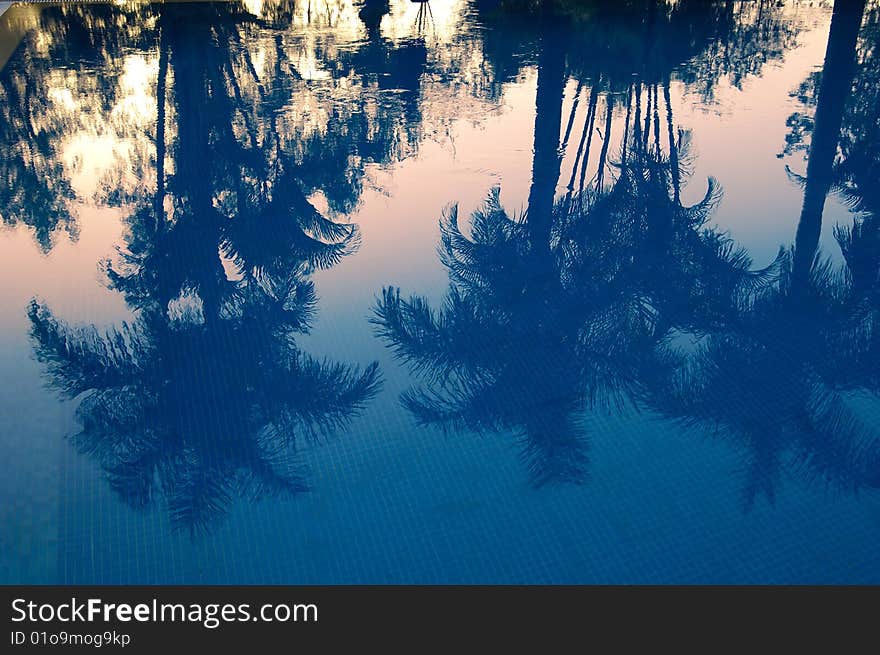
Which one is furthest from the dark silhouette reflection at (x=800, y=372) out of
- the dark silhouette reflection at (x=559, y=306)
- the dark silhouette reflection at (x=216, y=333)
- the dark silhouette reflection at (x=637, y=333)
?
the dark silhouette reflection at (x=216, y=333)

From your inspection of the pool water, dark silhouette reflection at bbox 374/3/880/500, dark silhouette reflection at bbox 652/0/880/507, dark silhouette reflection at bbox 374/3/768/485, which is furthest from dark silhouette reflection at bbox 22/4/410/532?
dark silhouette reflection at bbox 652/0/880/507

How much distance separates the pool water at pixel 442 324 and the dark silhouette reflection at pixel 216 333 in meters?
0.02

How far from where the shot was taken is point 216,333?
4586mm

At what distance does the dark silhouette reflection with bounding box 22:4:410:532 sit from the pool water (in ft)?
0.07

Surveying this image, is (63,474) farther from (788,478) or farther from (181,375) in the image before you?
(788,478)

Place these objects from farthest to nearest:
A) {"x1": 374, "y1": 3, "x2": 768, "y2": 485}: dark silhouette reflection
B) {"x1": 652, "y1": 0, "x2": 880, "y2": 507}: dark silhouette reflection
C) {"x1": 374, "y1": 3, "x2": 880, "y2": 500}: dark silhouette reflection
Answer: {"x1": 374, "y1": 3, "x2": 768, "y2": 485}: dark silhouette reflection
{"x1": 374, "y1": 3, "x2": 880, "y2": 500}: dark silhouette reflection
{"x1": 652, "y1": 0, "x2": 880, "y2": 507}: dark silhouette reflection

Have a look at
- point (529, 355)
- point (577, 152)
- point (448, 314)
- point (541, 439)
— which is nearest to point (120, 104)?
point (577, 152)

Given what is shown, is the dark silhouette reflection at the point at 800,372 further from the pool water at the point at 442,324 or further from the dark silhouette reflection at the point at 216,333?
the dark silhouette reflection at the point at 216,333

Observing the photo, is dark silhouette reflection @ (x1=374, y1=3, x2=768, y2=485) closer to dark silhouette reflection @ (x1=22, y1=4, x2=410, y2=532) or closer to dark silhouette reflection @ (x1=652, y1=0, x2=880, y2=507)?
dark silhouette reflection @ (x1=652, y1=0, x2=880, y2=507)

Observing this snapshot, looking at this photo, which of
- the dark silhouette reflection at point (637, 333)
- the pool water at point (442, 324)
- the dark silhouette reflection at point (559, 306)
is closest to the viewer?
the pool water at point (442, 324)

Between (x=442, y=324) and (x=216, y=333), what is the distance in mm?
1343

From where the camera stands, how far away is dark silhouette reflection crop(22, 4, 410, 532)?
12.0 feet

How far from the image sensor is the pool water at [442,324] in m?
3.29

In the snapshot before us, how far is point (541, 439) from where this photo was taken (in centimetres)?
379
